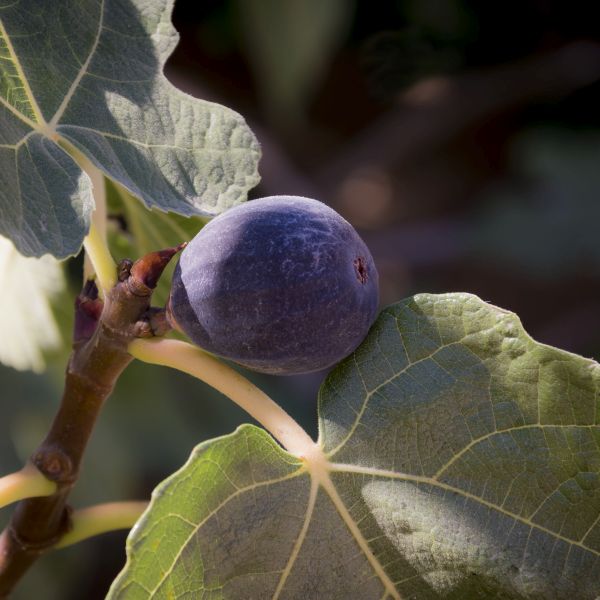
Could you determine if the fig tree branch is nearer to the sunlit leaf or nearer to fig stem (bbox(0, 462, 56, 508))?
fig stem (bbox(0, 462, 56, 508))

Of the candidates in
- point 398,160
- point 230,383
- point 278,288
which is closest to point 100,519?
point 230,383

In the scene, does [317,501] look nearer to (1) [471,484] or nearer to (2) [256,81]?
(1) [471,484]

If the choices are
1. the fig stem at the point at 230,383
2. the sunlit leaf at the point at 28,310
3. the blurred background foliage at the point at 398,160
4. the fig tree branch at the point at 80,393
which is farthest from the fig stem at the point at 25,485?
the blurred background foliage at the point at 398,160

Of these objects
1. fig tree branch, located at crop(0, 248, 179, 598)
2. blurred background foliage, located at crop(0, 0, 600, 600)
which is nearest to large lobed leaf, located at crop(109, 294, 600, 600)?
fig tree branch, located at crop(0, 248, 179, 598)

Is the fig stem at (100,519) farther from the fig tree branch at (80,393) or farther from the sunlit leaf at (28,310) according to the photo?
the sunlit leaf at (28,310)

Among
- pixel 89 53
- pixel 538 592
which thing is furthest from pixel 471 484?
pixel 89 53

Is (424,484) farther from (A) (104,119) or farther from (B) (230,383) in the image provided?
(A) (104,119)
